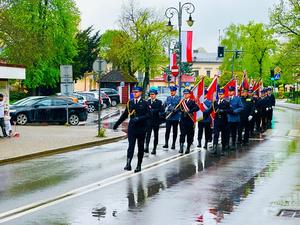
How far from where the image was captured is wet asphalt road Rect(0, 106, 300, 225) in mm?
9102

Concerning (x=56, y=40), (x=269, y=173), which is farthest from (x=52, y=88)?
(x=269, y=173)

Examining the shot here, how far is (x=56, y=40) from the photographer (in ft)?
199

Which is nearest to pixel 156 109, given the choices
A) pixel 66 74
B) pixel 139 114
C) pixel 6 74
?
pixel 139 114

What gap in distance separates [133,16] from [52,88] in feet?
60.7

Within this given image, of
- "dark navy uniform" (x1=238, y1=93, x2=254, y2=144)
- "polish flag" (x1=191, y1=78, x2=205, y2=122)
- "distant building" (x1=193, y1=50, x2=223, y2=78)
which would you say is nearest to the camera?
"polish flag" (x1=191, y1=78, x2=205, y2=122)

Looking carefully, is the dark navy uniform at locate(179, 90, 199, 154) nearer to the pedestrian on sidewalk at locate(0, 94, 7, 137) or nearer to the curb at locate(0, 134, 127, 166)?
the curb at locate(0, 134, 127, 166)

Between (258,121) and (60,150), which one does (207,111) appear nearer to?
(60,150)

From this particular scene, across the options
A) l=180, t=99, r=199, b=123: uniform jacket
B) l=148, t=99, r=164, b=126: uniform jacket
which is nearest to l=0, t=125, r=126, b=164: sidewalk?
l=148, t=99, r=164, b=126: uniform jacket

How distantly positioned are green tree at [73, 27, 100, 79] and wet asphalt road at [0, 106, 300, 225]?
5626 cm

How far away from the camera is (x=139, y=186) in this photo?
11.9 meters

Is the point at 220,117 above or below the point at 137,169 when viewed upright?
above

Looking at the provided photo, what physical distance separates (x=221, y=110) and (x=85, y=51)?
210ft

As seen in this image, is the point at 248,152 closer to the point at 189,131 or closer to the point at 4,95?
the point at 189,131

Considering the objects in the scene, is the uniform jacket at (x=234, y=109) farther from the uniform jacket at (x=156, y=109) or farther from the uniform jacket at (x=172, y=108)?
the uniform jacket at (x=156, y=109)
